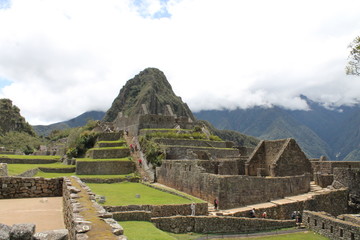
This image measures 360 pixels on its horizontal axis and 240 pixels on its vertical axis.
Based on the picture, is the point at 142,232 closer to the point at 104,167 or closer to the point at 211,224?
the point at 211,224

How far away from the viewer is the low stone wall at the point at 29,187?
1030 centimetres

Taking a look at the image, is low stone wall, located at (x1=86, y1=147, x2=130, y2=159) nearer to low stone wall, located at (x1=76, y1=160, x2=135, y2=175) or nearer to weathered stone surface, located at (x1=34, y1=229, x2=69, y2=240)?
low stone wall, located at (x1=76, y1=160, x2=135, y2=175)

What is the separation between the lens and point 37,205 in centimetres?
909

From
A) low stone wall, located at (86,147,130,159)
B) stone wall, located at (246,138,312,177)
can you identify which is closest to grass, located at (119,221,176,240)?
stone wall, located at (246,138,312,177)

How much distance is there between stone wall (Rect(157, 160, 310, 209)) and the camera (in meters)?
16.6

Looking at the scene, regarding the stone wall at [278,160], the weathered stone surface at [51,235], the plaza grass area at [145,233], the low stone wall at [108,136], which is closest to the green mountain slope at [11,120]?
the low stone wall at [108,136]

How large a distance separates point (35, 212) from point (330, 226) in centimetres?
1244

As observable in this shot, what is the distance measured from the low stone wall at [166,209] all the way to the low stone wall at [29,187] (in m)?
2.59

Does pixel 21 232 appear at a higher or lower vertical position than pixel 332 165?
lower

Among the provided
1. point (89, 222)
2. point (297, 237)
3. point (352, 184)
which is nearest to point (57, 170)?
point (297, 237)

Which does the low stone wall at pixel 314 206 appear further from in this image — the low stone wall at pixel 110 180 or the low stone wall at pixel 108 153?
the low stone wall at pixel 108 153

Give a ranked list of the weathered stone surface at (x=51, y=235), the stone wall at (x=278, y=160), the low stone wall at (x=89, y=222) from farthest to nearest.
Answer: the stone wall at (x=278, y=160)
the low stone wall at (x=89, y=222)
the weathered stone surface at (x=51, y=235)

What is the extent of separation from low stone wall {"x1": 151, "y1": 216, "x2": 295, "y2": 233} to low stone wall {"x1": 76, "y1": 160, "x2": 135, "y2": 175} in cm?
1602

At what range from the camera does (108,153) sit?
31391 mm
